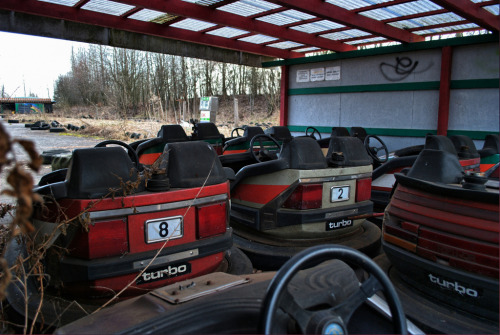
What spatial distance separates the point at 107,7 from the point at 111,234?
5605 mm

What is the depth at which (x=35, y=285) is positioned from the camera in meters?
2.14

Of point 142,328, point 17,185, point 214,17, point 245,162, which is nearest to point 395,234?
point 142,328

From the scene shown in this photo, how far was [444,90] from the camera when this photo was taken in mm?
7281

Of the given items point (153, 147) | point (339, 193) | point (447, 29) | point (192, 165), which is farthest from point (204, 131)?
point (447, 29)

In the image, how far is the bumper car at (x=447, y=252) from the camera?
5.71ft

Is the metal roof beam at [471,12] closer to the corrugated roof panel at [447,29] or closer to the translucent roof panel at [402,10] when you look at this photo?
the translucent roof panel at [402,10]

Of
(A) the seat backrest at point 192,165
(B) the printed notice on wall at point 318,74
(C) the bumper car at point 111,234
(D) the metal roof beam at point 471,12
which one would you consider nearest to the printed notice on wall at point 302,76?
(B) the printed notice on wall at point 318,74

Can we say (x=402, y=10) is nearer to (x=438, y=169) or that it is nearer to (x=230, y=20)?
(x=230, y=20)

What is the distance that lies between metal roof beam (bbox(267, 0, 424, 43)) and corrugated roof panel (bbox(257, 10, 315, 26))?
30.7 inches

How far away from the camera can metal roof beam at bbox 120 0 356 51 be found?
19.0 ft

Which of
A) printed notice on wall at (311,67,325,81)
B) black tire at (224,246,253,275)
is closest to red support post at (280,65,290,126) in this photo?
printed notice on wall at (311,67,325,81)

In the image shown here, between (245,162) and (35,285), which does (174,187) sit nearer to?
(35,285)

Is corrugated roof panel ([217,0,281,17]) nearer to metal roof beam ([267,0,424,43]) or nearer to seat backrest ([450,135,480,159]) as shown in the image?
metal roof beam ([267,0,424,43])

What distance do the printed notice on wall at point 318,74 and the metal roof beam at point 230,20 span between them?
876 mm
